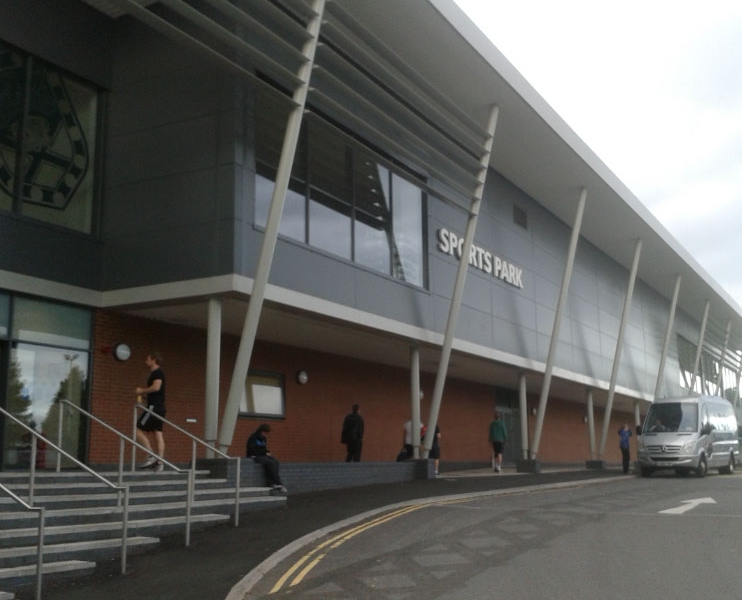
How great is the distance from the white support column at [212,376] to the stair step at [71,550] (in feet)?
15.0

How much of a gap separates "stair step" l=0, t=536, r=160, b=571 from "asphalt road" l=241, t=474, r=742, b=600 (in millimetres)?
1627

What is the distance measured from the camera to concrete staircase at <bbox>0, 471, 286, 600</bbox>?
8367mm

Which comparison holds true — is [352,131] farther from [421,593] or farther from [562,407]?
[562,407]

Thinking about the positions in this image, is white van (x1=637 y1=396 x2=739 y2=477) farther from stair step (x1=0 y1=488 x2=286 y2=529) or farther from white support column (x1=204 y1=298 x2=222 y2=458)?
white support column (x1=204 y1=298 x2=222 y2=458)

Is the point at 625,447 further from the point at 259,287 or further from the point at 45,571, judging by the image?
the point at 45,571

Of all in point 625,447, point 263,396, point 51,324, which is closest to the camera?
point 51,324

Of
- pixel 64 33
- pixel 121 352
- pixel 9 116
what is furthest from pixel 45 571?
A: pixel 64 33

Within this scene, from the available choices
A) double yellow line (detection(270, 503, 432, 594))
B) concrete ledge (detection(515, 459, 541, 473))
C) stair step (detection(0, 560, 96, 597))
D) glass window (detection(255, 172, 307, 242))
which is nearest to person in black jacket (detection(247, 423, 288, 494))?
double yellow line (detection(270, 503, 432, 594))

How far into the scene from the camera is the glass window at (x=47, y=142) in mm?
14758

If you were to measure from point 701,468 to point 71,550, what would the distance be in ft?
63.6

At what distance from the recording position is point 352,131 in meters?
18.6

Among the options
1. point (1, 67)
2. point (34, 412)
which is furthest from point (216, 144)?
point (34, 412)

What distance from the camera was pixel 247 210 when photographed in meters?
15.2

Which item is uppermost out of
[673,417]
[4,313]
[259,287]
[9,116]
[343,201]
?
[9,116]
